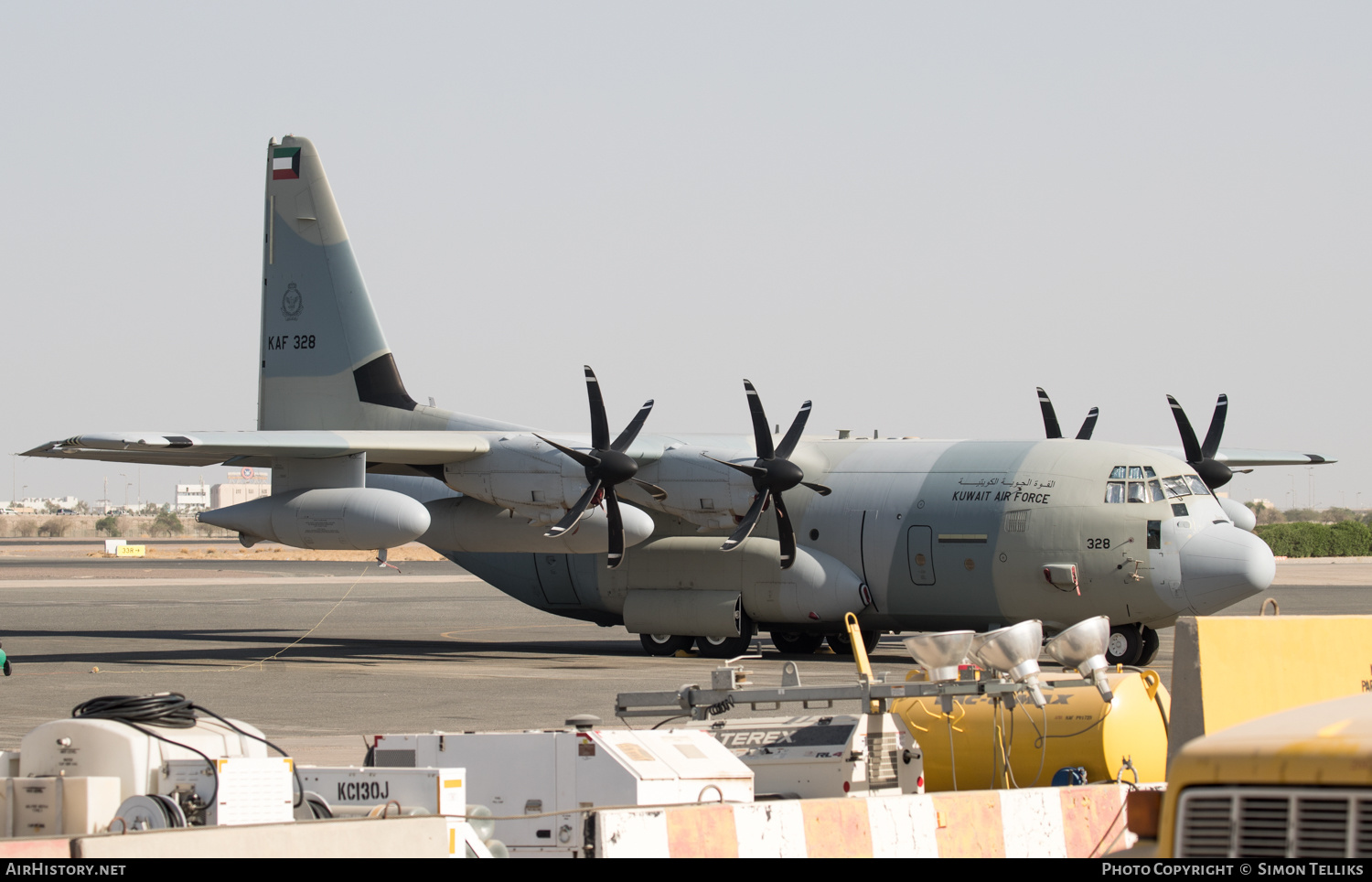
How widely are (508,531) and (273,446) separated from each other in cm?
424

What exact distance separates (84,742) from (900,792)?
5.28 m

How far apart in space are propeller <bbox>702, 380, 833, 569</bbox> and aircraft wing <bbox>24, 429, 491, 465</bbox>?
13.8 ft

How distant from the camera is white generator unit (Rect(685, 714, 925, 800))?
973cm

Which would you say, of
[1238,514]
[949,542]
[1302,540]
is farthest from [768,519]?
[1302,540]

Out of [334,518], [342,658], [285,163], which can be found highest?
[285,163]

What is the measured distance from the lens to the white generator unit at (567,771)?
26.9 feet

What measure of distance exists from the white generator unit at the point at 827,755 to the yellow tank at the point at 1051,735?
2.10 ft

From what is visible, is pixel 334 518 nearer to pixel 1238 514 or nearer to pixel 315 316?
pixel 315 316

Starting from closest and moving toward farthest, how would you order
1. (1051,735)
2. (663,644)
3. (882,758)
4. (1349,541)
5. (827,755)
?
(827,755), (882,758), (1051,735), (663,644), (1349,541)

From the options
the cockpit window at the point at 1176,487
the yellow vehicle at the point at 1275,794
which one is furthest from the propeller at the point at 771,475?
the yellow vehicle at the point at 1275,794

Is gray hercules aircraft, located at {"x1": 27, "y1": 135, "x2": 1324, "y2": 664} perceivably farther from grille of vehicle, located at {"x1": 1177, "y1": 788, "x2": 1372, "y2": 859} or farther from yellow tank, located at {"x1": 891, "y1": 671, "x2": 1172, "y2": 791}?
grille of vehicle, located at {"x1": 1177, "y1": 788, "x2": 1372, "y2": 859}

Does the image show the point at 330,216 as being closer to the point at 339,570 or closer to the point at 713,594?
the point at 713,594

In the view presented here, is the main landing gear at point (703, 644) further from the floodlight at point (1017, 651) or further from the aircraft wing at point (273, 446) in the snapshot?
the floodlight at point (1017, 651)

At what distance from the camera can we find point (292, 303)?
94.1ft
